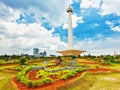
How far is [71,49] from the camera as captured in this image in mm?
76812

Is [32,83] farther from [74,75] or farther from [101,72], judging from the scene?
[101,72]

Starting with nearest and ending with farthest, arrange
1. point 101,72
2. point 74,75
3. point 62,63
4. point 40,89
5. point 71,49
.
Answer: point 40,89 < point 74,75 < point 101,72 < point 62,63 < point 71,49

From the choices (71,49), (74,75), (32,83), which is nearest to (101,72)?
(74,75)

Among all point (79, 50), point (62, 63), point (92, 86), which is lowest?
point (92, 86)

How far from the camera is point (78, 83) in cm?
1972

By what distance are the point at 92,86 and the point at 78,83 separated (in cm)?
149

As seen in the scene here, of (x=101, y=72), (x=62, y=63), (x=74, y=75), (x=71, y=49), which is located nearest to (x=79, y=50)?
(x=71, y=49)

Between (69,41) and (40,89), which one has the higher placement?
(69,41)

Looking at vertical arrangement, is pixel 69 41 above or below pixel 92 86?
above

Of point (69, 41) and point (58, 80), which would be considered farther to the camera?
point (69, 41)

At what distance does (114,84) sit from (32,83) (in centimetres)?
874

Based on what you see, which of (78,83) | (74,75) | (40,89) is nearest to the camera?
(40,89)

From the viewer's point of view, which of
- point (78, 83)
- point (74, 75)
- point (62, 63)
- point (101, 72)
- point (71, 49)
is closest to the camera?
point (78, 83)

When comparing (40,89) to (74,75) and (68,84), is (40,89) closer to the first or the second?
(68,84)
